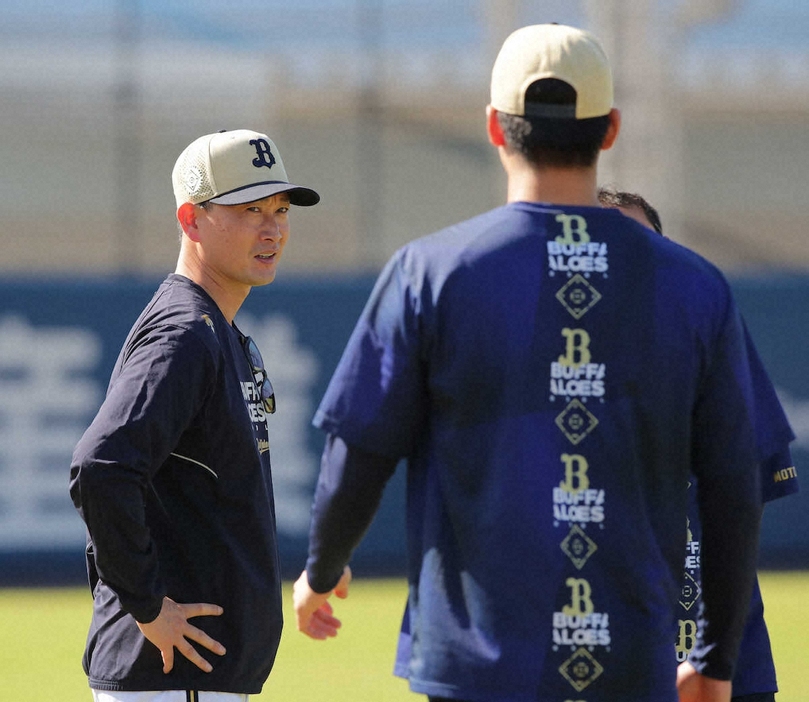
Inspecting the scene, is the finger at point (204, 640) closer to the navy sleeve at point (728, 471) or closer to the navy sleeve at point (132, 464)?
the navy sleeve at point (132, 464)

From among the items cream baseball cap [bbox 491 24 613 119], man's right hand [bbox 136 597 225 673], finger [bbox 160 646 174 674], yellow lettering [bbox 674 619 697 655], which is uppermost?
cream baseball cap [bbox 491 24 613 119]

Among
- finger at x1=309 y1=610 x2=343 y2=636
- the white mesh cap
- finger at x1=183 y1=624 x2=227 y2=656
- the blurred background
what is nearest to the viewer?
finger at x1=183 y1=624 x2=227 y2=656

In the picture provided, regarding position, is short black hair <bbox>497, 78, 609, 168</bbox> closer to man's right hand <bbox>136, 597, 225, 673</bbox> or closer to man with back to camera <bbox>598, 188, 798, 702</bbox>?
man with back to camera <bbox>598, 188, 798, 702</bbox>

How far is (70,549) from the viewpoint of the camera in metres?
11.4

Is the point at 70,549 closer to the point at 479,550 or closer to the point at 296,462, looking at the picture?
the point at 296,462

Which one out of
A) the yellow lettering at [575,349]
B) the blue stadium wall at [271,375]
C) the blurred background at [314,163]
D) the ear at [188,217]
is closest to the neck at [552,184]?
the yellow lettering at [575,349]

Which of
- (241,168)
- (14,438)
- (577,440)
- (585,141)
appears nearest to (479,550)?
(577,440)

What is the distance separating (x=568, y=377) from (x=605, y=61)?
645 mm

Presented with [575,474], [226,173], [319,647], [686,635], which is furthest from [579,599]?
[319,647]

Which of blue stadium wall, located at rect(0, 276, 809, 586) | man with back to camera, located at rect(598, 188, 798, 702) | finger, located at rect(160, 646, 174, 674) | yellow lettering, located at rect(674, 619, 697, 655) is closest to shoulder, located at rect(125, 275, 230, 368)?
finger, located at rect(160, 646, 174, 674)

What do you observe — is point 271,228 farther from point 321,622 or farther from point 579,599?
point 579,599

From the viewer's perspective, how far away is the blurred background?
11.6 meters

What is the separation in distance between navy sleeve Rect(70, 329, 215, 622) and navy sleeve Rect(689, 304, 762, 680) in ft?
3.71

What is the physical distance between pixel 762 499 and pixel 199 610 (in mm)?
1266
